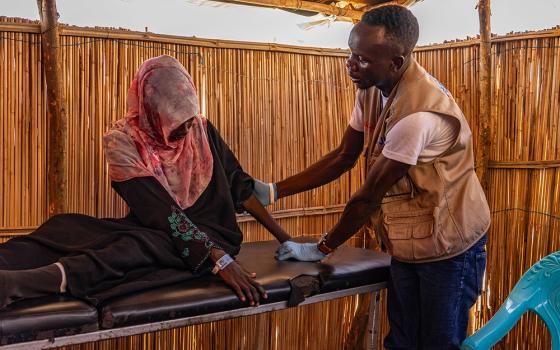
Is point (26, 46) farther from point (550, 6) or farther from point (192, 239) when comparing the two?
point (550, 6)

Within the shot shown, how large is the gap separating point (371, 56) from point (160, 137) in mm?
812

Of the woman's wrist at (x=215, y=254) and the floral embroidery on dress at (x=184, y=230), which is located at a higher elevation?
the floral embroidery on dress at (x=184, y=230)

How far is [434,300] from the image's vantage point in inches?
79.2

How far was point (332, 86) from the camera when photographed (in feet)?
10.9

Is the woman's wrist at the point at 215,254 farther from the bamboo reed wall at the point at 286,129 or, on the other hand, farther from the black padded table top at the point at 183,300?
the bamboo reed wall at the point at 286,129

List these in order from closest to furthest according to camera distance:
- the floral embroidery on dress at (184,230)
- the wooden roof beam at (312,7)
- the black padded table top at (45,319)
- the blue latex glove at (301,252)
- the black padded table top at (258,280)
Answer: the black padded table top at (45,319) → the black padded table top at (258,280) → the floral embroidery on dress at (184,230) → the blue latex glove at (301,252) → the wooden roof beam at (312,7)

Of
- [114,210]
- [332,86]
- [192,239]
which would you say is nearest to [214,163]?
[192,239]

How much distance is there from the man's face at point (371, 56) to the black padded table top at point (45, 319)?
45.0 inches

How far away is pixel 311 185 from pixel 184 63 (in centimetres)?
84

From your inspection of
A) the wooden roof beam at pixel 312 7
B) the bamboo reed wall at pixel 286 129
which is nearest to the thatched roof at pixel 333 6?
the wooden roof beam at pixel 312 7

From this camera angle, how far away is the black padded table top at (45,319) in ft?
4.96

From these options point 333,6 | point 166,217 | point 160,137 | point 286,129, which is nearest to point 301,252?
point 166,217

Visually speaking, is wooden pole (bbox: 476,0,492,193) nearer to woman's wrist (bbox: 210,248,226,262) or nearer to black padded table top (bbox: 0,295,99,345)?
woman's wrist (bbox: 210,248,226,262)

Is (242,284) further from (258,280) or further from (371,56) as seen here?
(371,56)
